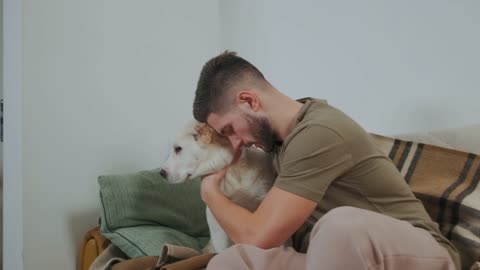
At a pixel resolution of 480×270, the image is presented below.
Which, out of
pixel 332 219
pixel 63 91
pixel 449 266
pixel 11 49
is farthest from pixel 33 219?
pixel 449 266

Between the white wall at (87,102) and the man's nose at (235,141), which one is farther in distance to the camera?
the white wall at (87,102)

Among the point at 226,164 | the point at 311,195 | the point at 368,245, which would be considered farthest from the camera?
the point at 226,164

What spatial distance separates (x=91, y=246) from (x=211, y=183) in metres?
0.65

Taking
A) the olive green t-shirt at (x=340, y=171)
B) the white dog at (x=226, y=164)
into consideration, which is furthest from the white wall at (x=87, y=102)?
the olive green t-shirt at (x=340, y=171)

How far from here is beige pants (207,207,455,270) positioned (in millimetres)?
706

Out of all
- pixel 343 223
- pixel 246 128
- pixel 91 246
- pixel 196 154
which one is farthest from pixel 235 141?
pixel 91 246

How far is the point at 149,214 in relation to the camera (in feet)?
5.26

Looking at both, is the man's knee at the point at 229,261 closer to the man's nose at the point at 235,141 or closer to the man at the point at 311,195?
the man at the point at 311,195

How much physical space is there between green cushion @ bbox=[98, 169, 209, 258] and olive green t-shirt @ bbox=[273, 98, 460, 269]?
2.09ft

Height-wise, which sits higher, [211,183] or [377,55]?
[377,55]

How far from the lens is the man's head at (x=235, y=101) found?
112 cm

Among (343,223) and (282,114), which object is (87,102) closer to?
(282,114)

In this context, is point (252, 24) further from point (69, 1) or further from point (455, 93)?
point (455, 93)

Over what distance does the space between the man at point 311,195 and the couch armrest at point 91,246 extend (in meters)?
0.56
